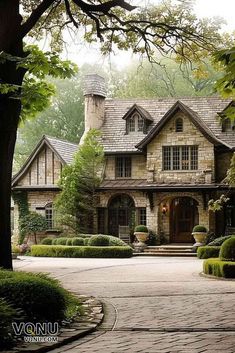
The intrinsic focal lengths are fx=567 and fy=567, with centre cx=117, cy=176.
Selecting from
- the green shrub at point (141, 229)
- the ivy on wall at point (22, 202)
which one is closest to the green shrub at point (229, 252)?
the green shrub at point (141, 229)

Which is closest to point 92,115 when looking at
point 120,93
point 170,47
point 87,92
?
point 87,92

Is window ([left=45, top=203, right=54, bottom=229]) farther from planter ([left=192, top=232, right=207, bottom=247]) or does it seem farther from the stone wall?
planter ([left=192, top=232, right=207, bottom=247])

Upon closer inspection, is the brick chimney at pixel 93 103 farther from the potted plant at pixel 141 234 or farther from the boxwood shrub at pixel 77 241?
the boxwood shrub at pixel 77 241

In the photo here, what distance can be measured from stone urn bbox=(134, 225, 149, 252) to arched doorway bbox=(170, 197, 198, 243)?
2670 millimetres

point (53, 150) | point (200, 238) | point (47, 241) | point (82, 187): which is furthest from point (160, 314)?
point (53, 150)

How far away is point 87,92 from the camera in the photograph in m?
37.1

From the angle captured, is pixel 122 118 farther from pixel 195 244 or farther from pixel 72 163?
pixel 195 244

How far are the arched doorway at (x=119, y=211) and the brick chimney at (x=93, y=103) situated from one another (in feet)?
17.0

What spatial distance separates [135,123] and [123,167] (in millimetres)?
3022

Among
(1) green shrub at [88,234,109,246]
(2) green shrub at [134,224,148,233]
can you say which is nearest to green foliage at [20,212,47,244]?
(1) green shrub at [88,234,109,246]

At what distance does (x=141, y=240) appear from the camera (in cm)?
3198

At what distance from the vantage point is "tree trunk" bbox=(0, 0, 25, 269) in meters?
11.4

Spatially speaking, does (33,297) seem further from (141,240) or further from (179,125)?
(179,125)

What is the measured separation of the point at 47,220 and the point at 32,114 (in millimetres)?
22849
